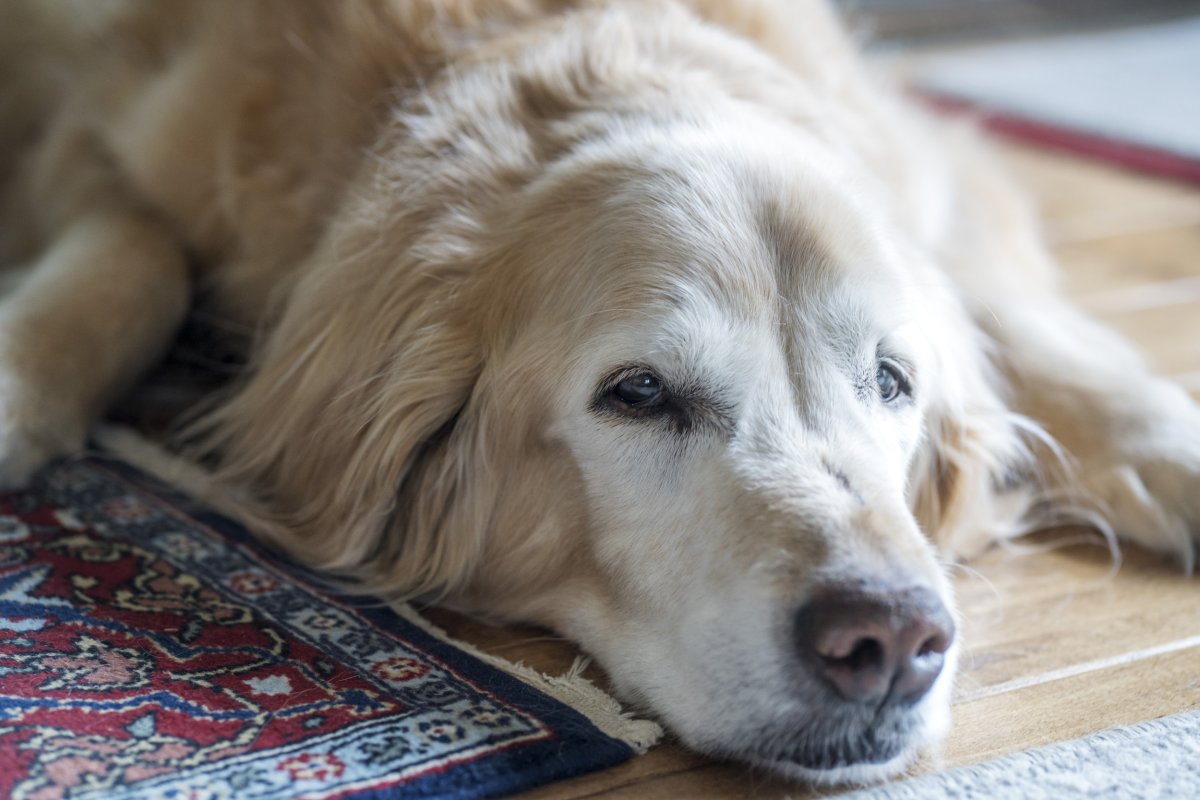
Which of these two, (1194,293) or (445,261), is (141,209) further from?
(1194,293)

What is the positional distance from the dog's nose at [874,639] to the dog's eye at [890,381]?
1.67 ft

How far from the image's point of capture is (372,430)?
1.95 meters

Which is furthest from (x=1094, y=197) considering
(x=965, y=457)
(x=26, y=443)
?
(x=26, y=443)

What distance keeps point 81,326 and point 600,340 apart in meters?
1.06

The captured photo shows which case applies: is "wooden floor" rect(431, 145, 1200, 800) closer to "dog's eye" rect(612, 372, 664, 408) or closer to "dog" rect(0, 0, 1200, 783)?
"dog" rect(0, 0, 1200, 783)

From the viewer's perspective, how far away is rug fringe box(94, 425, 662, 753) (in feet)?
5.27

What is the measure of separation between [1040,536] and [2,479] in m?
1.80

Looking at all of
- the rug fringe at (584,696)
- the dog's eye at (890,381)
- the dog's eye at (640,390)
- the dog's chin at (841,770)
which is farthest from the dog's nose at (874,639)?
the dog's eye at (890,381)

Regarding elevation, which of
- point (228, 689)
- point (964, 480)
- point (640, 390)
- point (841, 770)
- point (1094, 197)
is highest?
point (1094, 197)

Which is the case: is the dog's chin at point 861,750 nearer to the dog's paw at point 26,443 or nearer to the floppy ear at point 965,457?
the floppy ear at point 965,457

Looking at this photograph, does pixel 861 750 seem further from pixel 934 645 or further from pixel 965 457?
pixel 965 457

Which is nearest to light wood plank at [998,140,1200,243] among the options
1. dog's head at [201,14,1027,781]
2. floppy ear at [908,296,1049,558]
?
floppy ear at [908,296,1049,558]

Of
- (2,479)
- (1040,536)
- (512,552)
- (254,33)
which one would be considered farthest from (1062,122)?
(2,479)

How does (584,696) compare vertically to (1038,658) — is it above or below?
below
